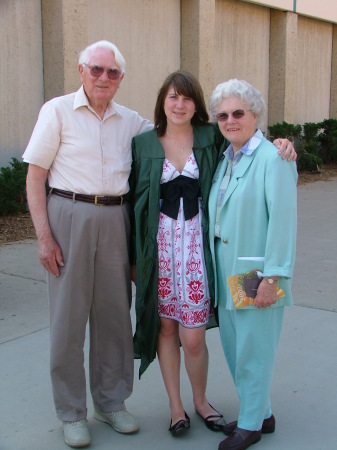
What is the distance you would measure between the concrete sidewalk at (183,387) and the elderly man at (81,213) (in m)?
0.18

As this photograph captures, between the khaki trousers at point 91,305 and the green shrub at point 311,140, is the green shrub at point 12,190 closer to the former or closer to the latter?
the khaki trousers at point 91,305

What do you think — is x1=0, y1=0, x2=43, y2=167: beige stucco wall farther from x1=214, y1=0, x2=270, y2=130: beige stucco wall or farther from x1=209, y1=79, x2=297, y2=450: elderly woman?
x1=209, y1=79, x2=297, y2=450: elderly woman

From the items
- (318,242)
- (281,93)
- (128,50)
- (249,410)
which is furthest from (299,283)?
(281,93)

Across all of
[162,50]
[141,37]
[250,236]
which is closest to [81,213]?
[250,236]

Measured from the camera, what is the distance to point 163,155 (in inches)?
125

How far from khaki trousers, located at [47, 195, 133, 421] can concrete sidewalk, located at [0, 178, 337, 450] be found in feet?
0.73

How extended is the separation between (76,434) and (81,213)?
1.12m

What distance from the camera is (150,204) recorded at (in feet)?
10.4

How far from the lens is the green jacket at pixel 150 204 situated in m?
3.17

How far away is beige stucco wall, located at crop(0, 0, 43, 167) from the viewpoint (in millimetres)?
8836

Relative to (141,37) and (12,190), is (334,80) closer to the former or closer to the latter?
(141,37)

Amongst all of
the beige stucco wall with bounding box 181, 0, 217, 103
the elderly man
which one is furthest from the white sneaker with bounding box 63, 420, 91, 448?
the beige stucco wall with bounding box 181, 0, 217, 103

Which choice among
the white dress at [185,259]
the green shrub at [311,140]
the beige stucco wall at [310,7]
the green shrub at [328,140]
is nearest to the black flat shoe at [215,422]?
the white dress at [185,259]

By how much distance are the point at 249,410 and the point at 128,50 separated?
28.5 ft
